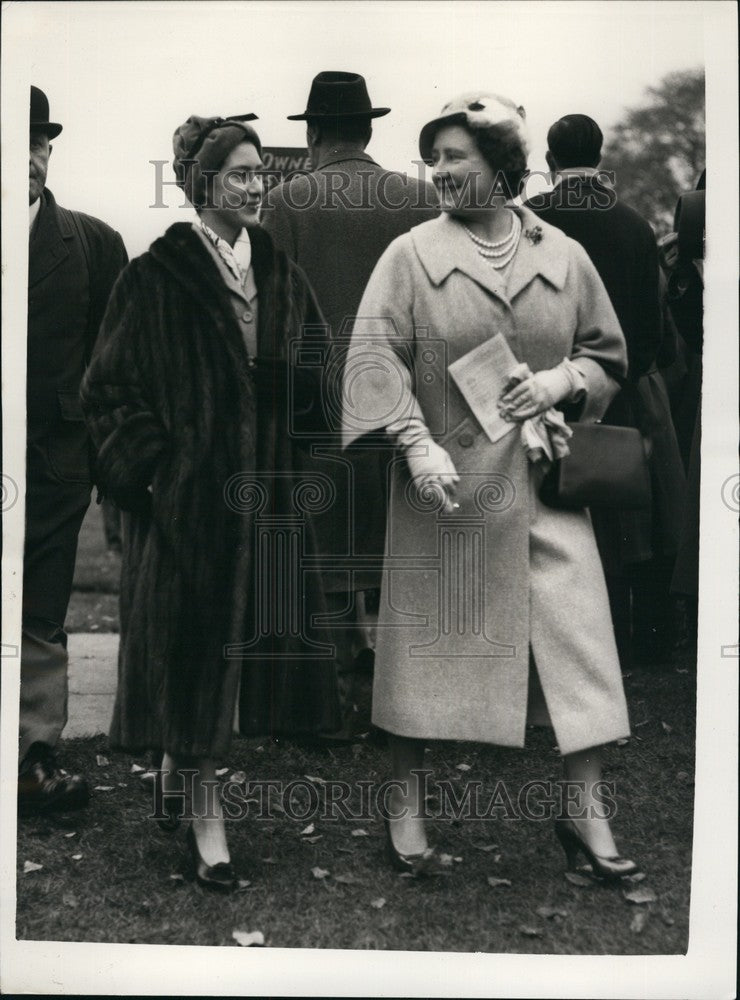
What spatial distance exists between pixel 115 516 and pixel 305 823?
1.50m

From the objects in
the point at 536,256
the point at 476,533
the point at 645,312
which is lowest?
the point at 476,533

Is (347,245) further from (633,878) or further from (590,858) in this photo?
(633,878)

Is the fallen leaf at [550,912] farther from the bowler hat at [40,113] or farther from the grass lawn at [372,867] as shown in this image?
the bowler hat at [40,113]

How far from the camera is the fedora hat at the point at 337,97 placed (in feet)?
13.1

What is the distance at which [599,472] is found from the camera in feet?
12.1

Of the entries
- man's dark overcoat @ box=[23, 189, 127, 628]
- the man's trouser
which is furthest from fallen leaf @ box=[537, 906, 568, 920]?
man's dark overcoat @ box=[23, 189, 127, 628]

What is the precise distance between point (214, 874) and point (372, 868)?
0.51m

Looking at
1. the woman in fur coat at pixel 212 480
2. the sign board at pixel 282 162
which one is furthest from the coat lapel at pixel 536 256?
the sign board at pixel 282 162

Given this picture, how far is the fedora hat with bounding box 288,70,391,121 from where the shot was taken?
13.1 ft

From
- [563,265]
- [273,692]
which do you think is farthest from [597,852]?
[563,265]

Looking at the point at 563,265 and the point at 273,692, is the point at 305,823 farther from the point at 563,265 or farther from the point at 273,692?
the point at 563,265

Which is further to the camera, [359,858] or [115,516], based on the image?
[115,516]

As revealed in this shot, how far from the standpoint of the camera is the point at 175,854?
12.8ft

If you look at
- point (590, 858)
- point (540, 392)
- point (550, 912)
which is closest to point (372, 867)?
point (550, 912)
